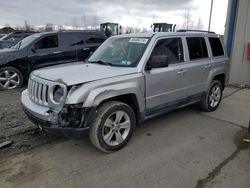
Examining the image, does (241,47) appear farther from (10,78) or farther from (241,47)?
(10,78)

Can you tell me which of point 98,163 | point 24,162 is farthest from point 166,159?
point 24,162

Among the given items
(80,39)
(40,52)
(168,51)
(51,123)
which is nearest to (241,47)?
(168,51)

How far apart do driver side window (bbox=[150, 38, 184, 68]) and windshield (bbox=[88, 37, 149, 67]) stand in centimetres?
24

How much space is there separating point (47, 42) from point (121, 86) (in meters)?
5.43

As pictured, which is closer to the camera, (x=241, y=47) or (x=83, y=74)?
(x=83, y=74)

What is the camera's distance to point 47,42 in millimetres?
7688

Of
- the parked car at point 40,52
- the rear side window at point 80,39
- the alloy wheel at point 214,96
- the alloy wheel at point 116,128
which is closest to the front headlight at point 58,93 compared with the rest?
the alloy wheel at point 116,128

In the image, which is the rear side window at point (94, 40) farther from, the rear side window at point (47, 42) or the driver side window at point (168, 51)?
the driver side window at point (168, 51)

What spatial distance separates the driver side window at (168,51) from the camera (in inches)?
139

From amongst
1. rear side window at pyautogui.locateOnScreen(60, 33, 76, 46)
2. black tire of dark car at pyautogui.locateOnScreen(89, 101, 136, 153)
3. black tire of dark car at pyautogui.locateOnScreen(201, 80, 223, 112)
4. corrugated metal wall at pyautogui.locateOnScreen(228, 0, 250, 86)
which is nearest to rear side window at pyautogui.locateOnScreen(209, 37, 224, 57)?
black tire of dark car at pyautogui.locateOnScreen(201, 80, 223, 112)

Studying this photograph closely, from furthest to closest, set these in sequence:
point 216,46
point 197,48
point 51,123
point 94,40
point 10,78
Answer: point 94,40
point 10,78
point 216,46
point 197,48
point 51,123

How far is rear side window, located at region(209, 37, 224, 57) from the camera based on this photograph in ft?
16.3

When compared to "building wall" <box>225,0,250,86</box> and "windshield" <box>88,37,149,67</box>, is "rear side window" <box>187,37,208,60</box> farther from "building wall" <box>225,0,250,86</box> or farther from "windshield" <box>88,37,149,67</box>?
"building wall" <box>225,0,250,86</box>

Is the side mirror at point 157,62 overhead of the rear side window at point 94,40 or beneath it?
beneath
